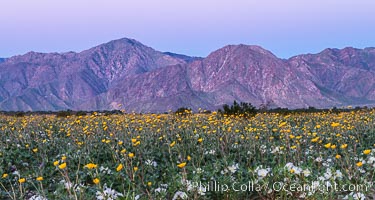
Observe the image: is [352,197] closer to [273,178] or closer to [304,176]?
[304,176]

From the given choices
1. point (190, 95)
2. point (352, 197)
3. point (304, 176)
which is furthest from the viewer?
point (190, 95)

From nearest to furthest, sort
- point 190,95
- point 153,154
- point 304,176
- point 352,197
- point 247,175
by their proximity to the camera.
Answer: point 352,197, point 304,176, point 247,175, point 153,154, point 190,95

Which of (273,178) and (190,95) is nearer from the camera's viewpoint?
(273,178)

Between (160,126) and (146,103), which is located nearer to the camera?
(160,126)

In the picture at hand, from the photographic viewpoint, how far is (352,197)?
463cm

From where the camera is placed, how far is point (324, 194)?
189 inches

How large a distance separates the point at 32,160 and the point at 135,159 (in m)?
2.17

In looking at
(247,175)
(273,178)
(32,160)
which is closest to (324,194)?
(273,178)

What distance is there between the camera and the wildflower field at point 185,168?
511cm

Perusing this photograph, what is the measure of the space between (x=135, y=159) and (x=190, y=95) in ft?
597

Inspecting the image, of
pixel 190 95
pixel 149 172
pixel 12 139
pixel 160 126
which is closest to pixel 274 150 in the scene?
pixel 149 172

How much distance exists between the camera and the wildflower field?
16.8 feet

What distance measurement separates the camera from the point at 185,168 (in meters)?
6.43

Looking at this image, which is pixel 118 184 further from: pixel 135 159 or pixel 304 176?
pixel 304 176
